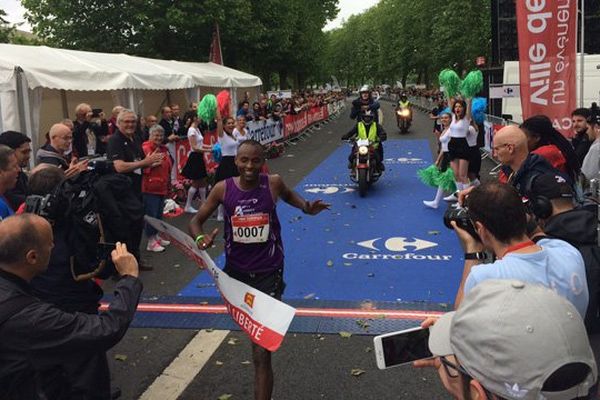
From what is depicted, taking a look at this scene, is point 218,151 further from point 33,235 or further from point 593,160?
point 33,235

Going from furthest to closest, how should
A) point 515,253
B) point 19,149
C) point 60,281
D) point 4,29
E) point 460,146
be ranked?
point 4,29 → point 460,146 → point 19,149 → point 60,281 → point 515,253

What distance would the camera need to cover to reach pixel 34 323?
2193 mm

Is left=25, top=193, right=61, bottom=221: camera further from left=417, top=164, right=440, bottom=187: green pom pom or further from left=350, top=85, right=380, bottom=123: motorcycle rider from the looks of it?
left=350, top=85, right=380, bottom=123: motorcycle rider

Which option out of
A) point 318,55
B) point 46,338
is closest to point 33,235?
point 46,338

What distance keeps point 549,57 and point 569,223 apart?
17.3 ft

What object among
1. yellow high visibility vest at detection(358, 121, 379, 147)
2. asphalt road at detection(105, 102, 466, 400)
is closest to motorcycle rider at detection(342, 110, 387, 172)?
yellow high visibility vest at detection(358, 121, 379, 147)

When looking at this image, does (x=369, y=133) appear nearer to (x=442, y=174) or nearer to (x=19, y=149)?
(x=442, y=174)

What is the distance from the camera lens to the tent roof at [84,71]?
10289 millimetres

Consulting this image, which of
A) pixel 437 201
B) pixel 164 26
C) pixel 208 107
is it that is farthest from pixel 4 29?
pixel 437 201

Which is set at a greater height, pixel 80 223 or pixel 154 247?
pixel 80 223

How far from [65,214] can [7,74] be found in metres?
7.95

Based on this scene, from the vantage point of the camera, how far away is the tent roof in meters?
10.3

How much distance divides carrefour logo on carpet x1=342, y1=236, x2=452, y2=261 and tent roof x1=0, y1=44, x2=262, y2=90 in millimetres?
6698

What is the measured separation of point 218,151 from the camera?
10273mm
